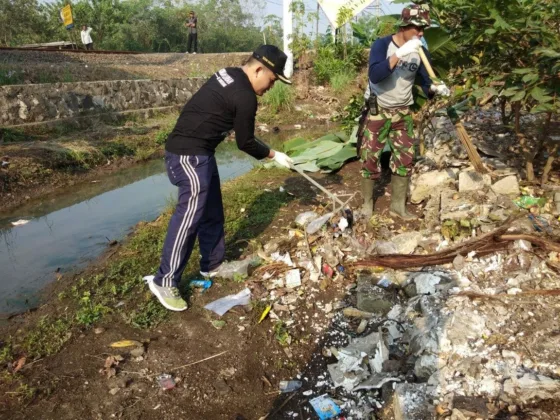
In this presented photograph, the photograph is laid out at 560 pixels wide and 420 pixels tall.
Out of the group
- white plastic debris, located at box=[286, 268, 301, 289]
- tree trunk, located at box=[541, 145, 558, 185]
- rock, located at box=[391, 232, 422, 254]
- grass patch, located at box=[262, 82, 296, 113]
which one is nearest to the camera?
white plastic debris, located at box=[286, 268, 301, 289]

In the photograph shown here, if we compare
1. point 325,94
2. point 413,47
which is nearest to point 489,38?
point 413,47

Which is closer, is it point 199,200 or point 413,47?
point 199,200

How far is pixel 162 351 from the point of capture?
9.22 ft

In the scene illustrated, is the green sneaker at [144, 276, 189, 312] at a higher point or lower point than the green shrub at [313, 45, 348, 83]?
lower

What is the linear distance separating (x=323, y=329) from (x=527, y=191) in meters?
2.42

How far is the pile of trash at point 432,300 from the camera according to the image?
231 cm

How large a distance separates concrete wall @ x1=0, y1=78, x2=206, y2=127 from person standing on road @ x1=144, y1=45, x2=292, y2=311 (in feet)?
21.4

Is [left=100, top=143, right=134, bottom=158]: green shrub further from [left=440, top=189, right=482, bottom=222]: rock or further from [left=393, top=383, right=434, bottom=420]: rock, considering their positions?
[left=393, top=383, right=434, bottom=420]: rock

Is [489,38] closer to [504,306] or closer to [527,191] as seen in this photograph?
[527,191]

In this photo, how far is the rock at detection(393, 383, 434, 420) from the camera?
7.09ft

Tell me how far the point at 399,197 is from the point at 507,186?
95 centimetres

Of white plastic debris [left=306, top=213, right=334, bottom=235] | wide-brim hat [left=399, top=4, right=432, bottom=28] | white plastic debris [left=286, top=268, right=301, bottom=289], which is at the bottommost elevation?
white plastic debris [left=286, top=268, right=301, bottom=289]

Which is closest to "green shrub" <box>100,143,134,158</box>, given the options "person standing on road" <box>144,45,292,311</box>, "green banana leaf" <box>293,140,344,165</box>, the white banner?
"green banana leaf" <box>293,140,344,165</box>

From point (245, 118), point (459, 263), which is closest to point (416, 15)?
point (245, 118)
